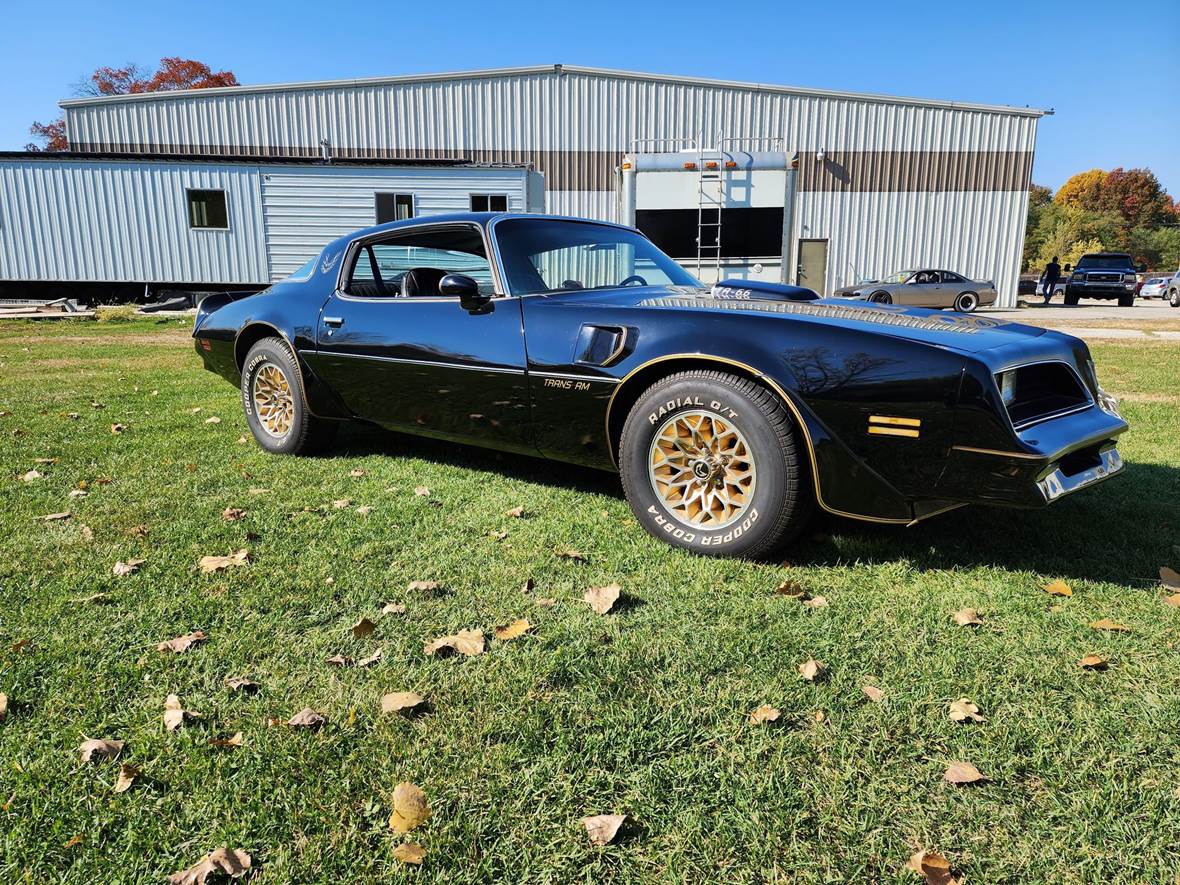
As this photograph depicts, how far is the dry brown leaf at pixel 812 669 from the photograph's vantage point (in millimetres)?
2143

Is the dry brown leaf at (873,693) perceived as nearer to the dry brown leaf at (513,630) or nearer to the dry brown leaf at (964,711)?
the dry brown leaf at (964,711)

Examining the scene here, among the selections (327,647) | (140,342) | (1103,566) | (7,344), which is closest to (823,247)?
(140,342)

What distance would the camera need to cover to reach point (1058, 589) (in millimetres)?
2680

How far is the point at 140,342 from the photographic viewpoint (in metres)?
10.8

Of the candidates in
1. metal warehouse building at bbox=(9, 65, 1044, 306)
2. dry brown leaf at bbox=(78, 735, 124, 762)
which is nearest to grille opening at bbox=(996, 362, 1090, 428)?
dry brown leaf at bbox=(78, 735, 124, 762)

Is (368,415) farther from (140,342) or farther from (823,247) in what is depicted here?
(823,247)

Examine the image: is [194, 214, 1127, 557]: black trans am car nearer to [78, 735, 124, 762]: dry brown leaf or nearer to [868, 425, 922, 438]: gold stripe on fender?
[868, 425, 922, 438]: gold stripe on fender

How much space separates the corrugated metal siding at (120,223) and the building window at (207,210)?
123mm

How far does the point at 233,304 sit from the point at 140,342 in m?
6.98

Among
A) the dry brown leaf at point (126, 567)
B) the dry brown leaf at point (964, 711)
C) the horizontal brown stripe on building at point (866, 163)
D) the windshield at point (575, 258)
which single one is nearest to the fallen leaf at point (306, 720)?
the dry brown leaf at point (126, 567)

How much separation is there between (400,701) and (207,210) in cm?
1689

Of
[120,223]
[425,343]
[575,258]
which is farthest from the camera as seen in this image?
[120,223]

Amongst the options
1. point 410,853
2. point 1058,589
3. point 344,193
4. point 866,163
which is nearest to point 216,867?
point 410,853

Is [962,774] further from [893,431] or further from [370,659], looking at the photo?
[370,659]
